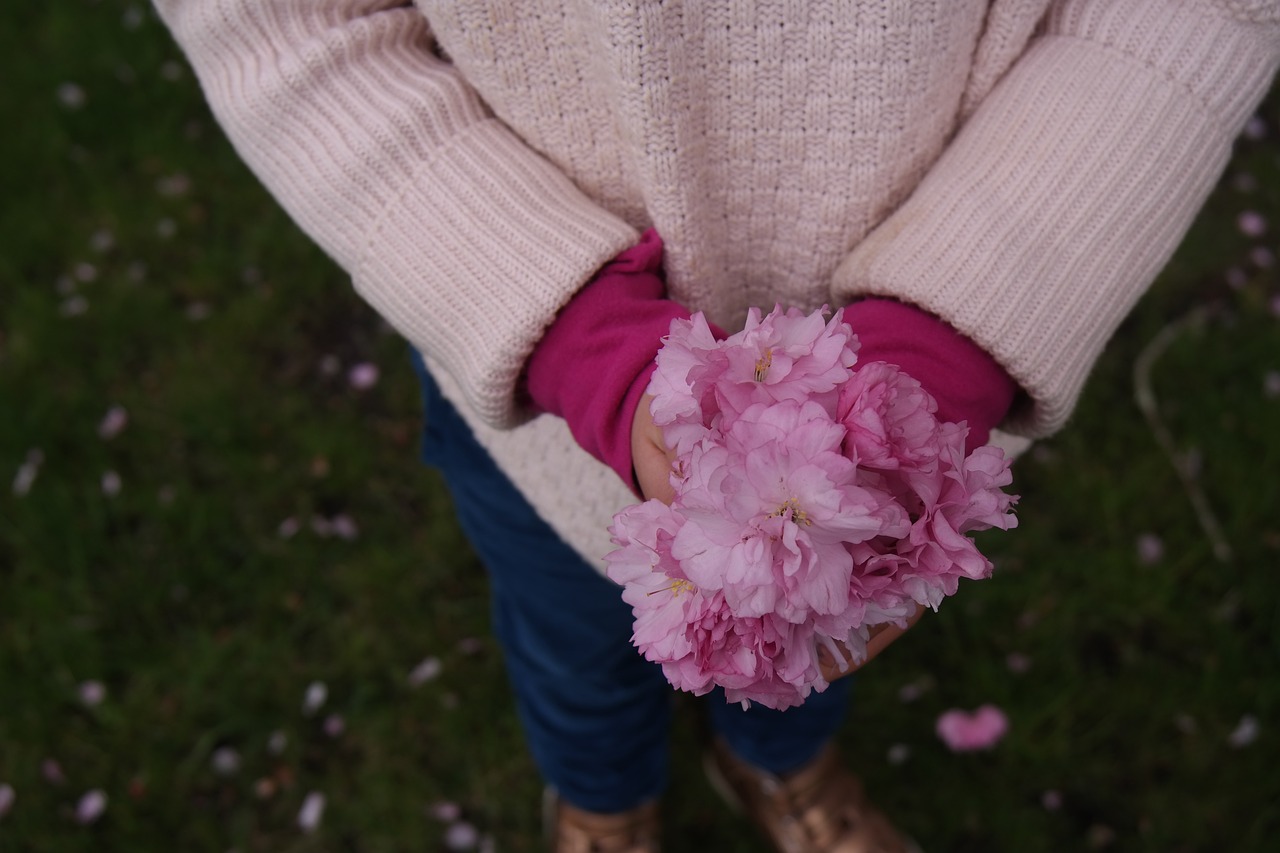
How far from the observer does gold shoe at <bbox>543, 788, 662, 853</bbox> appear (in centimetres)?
155

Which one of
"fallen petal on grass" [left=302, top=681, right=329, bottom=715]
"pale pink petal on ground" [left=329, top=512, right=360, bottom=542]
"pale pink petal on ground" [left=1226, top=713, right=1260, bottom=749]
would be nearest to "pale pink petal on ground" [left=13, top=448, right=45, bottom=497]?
"pale pink petal on ground" [left=329, top=512, right=360, bottom=542]

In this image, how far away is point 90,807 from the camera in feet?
5.70

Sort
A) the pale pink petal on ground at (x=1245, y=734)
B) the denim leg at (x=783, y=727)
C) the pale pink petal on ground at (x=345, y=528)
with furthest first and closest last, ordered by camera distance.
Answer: the pale pink petal on ground at (x=345, y=528) → the pale pink petal on ground at (x=1245, y=734) → the denim leg at (x=783, y=727)

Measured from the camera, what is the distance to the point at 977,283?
31.9 inches

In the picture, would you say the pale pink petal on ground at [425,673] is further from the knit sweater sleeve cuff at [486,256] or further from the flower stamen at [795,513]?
the flower stamen at [795,513]

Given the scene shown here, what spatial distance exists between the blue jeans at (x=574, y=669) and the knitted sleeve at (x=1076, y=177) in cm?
49

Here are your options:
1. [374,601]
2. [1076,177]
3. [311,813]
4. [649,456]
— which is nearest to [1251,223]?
[1076,177]

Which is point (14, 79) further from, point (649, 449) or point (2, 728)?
point (649, 449)

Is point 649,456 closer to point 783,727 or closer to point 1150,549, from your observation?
point 783,727

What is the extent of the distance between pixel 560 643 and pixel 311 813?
755 millimetres

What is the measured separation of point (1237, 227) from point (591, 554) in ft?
6.44

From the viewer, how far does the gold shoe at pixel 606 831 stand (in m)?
1.55

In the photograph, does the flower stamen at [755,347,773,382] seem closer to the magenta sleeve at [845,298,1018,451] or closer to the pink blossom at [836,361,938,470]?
the pink blossom at [836,361,938,470]

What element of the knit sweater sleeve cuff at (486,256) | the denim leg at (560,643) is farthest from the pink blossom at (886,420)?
the denim leg at (560,643)
